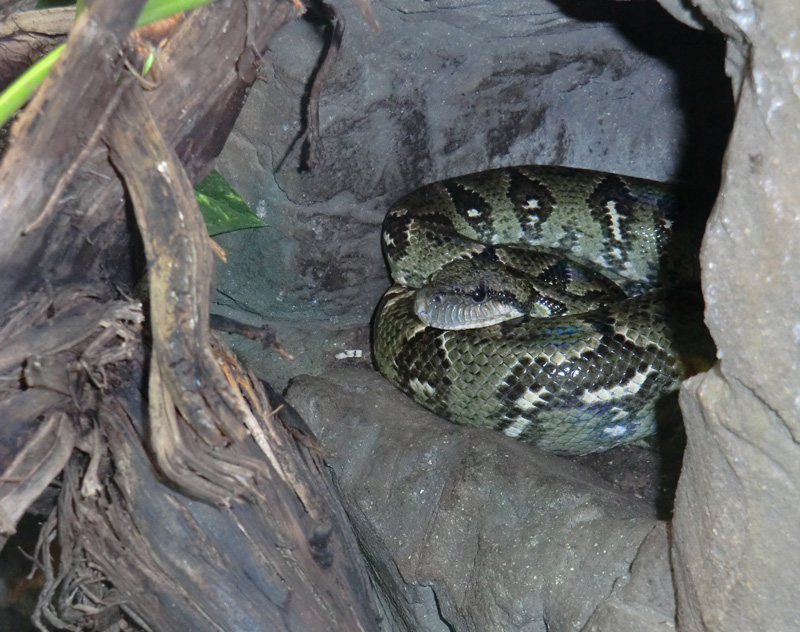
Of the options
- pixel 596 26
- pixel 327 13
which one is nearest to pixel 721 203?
pixel 327 13

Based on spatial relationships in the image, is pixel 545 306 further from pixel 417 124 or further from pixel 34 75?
pixel 34 75

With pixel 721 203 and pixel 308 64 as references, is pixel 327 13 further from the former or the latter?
pixel 721 203

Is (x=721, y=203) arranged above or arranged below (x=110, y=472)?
above

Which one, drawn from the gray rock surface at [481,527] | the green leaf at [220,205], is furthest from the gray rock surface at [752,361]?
the green leaf at [220,205]

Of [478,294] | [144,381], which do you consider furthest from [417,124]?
[144,381]

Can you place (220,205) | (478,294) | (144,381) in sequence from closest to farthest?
(144,381)
(220,205)
(478,294)

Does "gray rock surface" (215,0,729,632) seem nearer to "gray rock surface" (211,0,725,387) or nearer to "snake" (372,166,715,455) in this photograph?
"gray rock surface" (211,0,725,387)

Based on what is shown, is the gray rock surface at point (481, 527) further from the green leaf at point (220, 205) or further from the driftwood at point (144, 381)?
the green leaf at point (220, 205)
